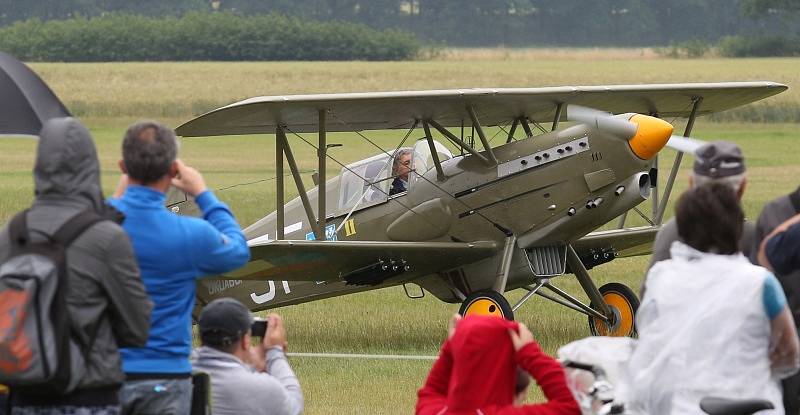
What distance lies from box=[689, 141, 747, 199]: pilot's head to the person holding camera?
1566 millimetres

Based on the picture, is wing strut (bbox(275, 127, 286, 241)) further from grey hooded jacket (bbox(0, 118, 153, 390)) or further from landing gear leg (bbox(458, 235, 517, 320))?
grey hooded jacket (bbox(0, 118, 153, 390))

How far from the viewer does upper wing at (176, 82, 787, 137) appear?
1191 centimetres

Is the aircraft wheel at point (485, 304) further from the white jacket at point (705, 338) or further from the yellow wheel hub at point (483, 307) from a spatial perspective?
the white jacket at point (705, 338)

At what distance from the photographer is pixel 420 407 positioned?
17.1 ft

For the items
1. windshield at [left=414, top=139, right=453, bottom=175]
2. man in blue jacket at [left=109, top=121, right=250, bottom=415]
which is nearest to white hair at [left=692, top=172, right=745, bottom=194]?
man in blue jacket at [left=109, top=121, right=250, bottom=415]

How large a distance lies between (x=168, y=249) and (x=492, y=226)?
7.37 m

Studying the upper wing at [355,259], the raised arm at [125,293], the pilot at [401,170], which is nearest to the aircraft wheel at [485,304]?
the upper wing at [355,259]

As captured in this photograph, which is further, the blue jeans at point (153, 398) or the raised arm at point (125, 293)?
the blue jeans at point (153, 398)

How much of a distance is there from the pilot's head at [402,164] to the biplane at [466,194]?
0.06 feet

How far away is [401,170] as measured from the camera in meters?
12.7

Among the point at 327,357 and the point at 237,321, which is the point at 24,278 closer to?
the point at 237,321

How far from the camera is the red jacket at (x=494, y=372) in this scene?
493 centimetres

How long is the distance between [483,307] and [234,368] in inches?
268

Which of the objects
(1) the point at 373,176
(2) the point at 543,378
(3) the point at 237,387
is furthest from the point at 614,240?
(2) the point at 543,378
